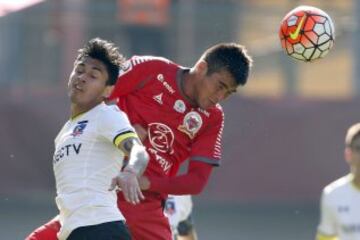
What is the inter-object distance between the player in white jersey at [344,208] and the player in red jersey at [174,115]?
789 mm

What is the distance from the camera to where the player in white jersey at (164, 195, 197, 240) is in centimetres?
806

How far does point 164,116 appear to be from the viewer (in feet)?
22.4

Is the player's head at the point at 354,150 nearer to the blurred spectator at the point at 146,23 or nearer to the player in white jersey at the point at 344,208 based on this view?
the player in white jersey at the point at 344,208

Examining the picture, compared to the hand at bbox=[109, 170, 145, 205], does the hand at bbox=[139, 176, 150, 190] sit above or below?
below

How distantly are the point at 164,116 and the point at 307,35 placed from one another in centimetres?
126

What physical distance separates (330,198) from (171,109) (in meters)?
1.18

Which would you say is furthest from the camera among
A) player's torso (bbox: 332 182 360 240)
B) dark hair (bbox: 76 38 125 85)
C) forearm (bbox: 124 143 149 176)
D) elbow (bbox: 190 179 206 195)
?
player's torso (bbox: 332 182 360 240)

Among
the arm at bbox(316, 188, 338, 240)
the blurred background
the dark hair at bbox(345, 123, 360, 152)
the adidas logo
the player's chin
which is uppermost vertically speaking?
the player's chin

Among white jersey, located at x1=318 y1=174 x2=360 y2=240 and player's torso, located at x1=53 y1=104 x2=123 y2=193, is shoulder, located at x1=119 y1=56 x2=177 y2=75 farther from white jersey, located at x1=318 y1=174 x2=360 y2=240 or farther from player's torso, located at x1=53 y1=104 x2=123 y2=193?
white jersey, located at x1=318 y1=174 x2=360 y2=240

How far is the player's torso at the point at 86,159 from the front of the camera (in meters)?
5.72

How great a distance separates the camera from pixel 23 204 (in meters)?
15.2

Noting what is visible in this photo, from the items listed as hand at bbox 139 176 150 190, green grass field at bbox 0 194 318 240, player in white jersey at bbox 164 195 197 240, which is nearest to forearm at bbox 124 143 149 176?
hand at bbox 139 176 150 190

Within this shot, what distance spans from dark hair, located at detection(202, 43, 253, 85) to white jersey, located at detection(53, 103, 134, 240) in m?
1.08

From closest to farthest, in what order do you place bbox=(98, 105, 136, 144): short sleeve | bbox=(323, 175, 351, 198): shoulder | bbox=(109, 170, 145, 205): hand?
bbox=(109, 170, 145, 205): hand < bbox=(98, 105, 136, 144): short sleeve < bbox=(323, 175, 351, 198): shoulder
